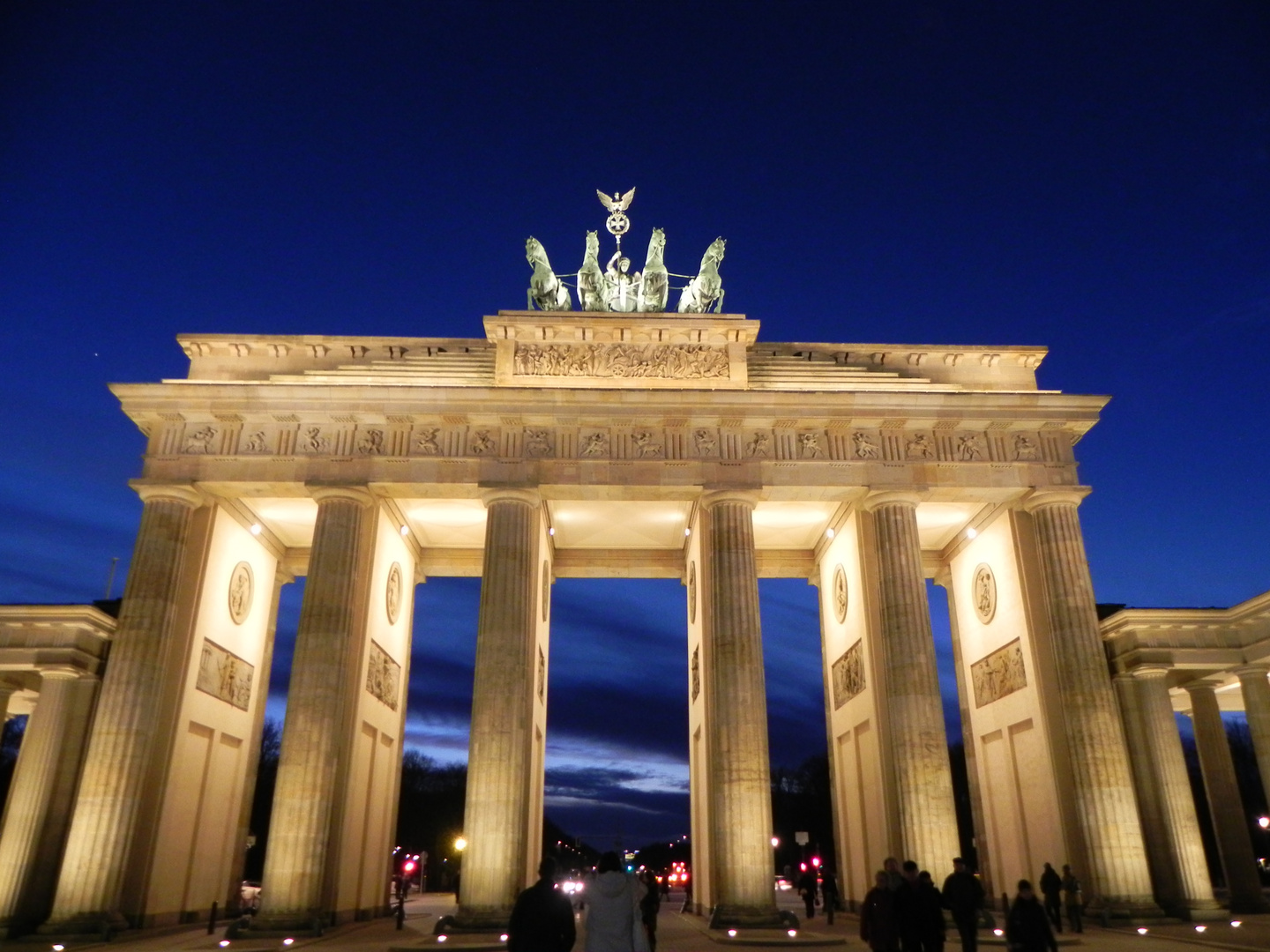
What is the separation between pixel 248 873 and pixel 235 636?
5057 centimetres

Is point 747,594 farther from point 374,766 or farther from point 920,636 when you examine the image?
point 374,766

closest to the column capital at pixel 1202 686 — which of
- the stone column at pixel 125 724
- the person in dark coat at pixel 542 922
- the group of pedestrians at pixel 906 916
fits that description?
the group of pedestrians at pixel 906 916

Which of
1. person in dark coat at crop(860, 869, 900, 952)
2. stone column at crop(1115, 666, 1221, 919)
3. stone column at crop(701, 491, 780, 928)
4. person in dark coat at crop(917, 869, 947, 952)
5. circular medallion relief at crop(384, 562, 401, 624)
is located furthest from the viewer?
circular medallion relief at crop(384, 562, 401, 624)

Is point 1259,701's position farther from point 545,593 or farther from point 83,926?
point 83,926

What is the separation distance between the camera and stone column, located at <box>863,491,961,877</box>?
2453cm

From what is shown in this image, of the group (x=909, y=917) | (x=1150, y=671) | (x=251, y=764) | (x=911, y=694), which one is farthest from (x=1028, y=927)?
(x=251, y=764)

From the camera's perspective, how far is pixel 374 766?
30.2 m

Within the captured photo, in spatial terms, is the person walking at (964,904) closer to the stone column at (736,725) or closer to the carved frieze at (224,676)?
the stone column at (736,725)

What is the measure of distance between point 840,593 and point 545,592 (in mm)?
10101

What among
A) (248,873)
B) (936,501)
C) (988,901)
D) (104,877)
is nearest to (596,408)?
(936,501)

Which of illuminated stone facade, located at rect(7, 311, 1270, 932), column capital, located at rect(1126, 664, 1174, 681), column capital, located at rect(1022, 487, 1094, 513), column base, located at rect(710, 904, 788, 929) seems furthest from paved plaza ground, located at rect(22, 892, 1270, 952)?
column capital, located at rect(1022, 487, 1094, 513)

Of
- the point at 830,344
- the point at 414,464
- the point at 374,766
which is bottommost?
the point at 374,766

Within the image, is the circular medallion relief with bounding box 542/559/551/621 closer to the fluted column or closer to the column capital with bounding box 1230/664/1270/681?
the fluted column

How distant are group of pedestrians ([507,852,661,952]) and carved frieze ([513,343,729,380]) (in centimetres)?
2140
